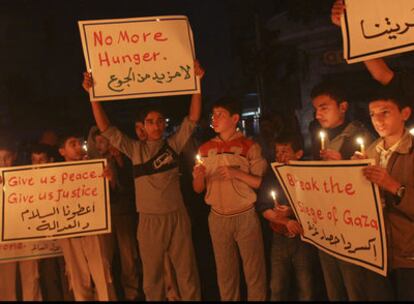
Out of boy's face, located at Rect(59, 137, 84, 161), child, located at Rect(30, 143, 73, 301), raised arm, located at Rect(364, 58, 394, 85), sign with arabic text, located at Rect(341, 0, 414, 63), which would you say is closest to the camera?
sign with arabic text, located at Rect(341, 0, 414, 63)

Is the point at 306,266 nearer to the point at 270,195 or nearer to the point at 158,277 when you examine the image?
the point at 270,195

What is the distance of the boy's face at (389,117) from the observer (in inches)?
108

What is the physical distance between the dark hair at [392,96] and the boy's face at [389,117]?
0.02 meters

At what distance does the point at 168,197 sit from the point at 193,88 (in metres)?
1.00

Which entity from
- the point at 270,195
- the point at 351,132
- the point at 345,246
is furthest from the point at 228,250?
the point at 351,132

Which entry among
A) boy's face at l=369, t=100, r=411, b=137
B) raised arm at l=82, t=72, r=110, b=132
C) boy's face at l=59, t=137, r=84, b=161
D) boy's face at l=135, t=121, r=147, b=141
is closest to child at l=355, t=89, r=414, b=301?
boy's face at l=369, t=100, r=411, b=137

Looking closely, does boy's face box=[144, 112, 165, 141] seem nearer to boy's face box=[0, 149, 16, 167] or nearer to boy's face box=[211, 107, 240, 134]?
boy's face box=[211, 107, 240, 134]

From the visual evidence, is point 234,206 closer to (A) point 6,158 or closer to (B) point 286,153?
(B) point 286,153

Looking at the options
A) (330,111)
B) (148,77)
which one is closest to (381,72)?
(330,111)

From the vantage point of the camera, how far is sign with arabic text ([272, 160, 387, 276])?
2672mm

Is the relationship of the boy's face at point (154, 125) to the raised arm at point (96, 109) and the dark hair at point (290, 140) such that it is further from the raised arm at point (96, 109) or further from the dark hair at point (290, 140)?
the dark hair at point (290, 140)

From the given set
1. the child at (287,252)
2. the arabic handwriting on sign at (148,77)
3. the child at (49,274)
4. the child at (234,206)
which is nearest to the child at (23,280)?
the child at (49,274)

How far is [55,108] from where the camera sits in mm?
15125

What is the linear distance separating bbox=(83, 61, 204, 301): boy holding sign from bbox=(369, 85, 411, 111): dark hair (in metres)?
1.55
